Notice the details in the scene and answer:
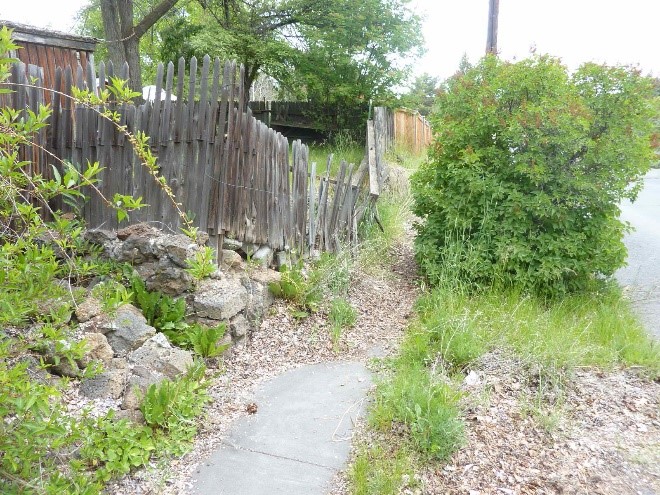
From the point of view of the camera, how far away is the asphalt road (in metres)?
6.32

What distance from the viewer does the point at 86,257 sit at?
520cm

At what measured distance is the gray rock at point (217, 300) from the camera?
4.89 meters

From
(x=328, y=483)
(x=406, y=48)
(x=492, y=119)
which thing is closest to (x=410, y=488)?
(x=328, y=483)

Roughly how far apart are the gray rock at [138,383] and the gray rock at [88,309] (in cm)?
60

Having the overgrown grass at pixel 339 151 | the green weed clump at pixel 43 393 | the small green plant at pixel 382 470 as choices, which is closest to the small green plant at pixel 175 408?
the green weed clump at pixel 43 393

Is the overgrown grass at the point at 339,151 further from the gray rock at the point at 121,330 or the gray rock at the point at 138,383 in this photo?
the gray rock at the point at 138,383

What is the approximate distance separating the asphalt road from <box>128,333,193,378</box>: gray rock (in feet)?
14.9

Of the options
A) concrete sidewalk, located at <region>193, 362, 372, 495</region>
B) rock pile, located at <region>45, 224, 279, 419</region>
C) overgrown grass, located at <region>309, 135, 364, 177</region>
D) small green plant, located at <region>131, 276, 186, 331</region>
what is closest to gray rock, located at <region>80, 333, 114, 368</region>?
rock pile, located at <region>45, 224, 279, 419</region>

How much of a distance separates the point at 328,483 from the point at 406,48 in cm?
1303

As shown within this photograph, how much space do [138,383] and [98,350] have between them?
381mm

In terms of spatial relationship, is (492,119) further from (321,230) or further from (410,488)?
(410,488)

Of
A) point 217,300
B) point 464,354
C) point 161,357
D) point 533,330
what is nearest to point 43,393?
point 161,357

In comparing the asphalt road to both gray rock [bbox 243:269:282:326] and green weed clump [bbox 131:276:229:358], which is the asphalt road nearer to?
gray rock [bbox 243:269:282:326]

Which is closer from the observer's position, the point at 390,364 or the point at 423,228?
the point at 390,364
